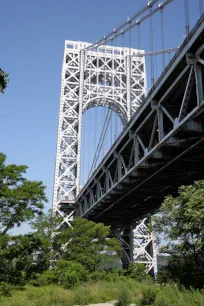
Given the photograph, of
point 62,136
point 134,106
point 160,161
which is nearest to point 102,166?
point 160,161

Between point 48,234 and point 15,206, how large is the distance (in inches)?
484

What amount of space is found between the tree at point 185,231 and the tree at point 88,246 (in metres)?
14.3

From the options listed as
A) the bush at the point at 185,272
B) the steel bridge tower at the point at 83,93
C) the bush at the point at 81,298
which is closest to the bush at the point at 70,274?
the bush at the point at 81,298

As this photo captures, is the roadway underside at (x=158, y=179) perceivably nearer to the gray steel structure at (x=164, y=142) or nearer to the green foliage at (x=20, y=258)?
the gray steel structure at (x=164, y=142)

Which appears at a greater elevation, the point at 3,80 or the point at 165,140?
the point at 165,140

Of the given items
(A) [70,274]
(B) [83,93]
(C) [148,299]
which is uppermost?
(B) [83,93]

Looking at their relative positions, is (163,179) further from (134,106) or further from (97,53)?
(97,53)

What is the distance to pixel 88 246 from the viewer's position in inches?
1211

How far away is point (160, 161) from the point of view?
21250 millimetres

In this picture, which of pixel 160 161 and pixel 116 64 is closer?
pixel 160 161

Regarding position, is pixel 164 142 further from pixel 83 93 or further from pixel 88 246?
pixel 83 93

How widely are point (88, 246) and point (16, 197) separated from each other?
12.2 meters

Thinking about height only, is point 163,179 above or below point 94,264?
Result: above

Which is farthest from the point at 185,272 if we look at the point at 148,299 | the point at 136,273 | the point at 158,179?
the point at 136,273
